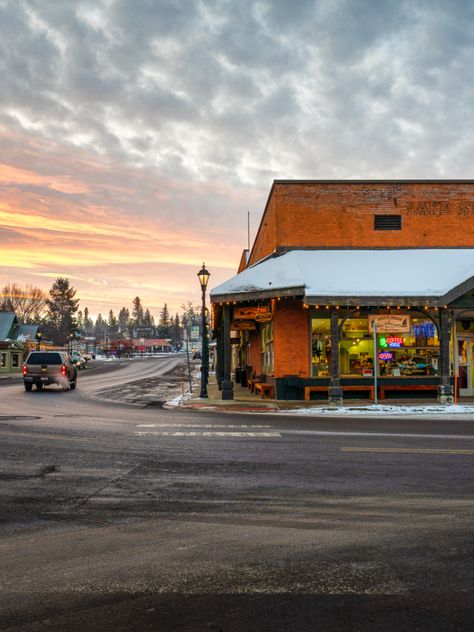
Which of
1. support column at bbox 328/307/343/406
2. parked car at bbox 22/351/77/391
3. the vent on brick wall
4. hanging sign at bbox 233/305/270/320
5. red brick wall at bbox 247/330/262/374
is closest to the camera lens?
support column at bbox 328/307/343/406

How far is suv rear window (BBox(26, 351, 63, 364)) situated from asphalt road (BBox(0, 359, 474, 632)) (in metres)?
18.5

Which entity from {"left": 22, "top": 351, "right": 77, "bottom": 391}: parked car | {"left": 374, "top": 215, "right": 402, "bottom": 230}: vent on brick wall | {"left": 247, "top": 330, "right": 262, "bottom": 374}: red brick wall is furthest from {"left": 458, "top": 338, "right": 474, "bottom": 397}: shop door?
{"left": 22, "top": 351, "right": 77, "bottom": 391}: parked car

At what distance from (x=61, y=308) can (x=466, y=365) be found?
388 feet

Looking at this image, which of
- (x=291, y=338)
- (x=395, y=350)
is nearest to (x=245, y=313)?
(x=291, y=338)

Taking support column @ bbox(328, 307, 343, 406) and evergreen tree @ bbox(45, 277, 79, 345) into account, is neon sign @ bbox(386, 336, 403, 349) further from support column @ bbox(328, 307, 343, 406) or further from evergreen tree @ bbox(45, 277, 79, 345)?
evergreen tree @ bbox(45, 277, 79, 345)

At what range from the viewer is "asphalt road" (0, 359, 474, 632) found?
3.91 m

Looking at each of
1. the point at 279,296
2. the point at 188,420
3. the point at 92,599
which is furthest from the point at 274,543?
the point at 279,296

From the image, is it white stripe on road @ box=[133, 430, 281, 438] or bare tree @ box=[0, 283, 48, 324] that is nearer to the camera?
white stripe on road @ box=[133, 430, 281, 438]

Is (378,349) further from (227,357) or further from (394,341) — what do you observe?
(227,357)

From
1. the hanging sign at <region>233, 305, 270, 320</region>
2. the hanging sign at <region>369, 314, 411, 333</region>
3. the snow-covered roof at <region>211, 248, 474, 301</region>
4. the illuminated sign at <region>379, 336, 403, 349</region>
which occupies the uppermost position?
the snow-covered roof at <region>211, 248, 474, 301</region>

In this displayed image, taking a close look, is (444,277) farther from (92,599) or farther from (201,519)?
(92,599)

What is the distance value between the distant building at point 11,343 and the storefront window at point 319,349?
52.2 m

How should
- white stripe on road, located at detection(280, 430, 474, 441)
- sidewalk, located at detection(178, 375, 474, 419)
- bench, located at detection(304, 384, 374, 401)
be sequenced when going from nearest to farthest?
white stripe on road, located at detection(280, 430, 474, 441) → sidewalk, located at detection(178, 375, 474, 419) → bench, located at detection(304, 384, 374, 401)

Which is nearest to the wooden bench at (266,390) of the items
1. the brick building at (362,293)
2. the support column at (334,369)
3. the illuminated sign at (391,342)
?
the brick building at (362,293)
